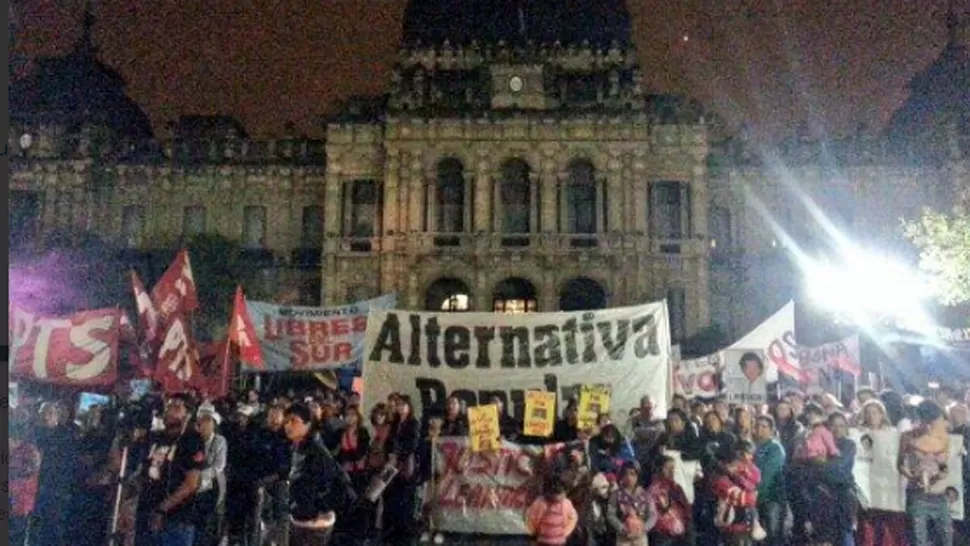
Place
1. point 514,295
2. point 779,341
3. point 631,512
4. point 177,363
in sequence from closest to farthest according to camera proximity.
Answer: point 631,512 < point 177,363 < point 779,341 < point 514,295

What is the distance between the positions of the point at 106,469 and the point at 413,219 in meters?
26.1

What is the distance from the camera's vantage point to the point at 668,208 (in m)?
37.7

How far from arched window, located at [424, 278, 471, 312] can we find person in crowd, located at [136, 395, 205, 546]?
2706 centimetres

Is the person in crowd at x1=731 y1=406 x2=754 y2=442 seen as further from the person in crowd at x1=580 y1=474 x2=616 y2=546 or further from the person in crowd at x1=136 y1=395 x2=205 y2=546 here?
the person in crowd at x1=136 y1=395 x2=205 y2=546

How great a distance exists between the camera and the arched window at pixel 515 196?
36.6 meters

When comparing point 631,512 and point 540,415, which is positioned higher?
point 540,415

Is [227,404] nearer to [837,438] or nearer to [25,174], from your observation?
[837,438]

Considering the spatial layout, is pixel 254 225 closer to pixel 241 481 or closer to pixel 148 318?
pixel 148 318

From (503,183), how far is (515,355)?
25.4 m

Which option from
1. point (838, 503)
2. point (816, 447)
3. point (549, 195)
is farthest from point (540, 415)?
point (549, 195)

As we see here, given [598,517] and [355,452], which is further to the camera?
[355,452]

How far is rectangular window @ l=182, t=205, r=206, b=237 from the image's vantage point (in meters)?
41.0

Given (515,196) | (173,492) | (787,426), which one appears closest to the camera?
(173,492)

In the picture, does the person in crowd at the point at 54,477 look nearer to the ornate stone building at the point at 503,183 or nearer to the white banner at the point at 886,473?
the white banner at the point at 886,473
